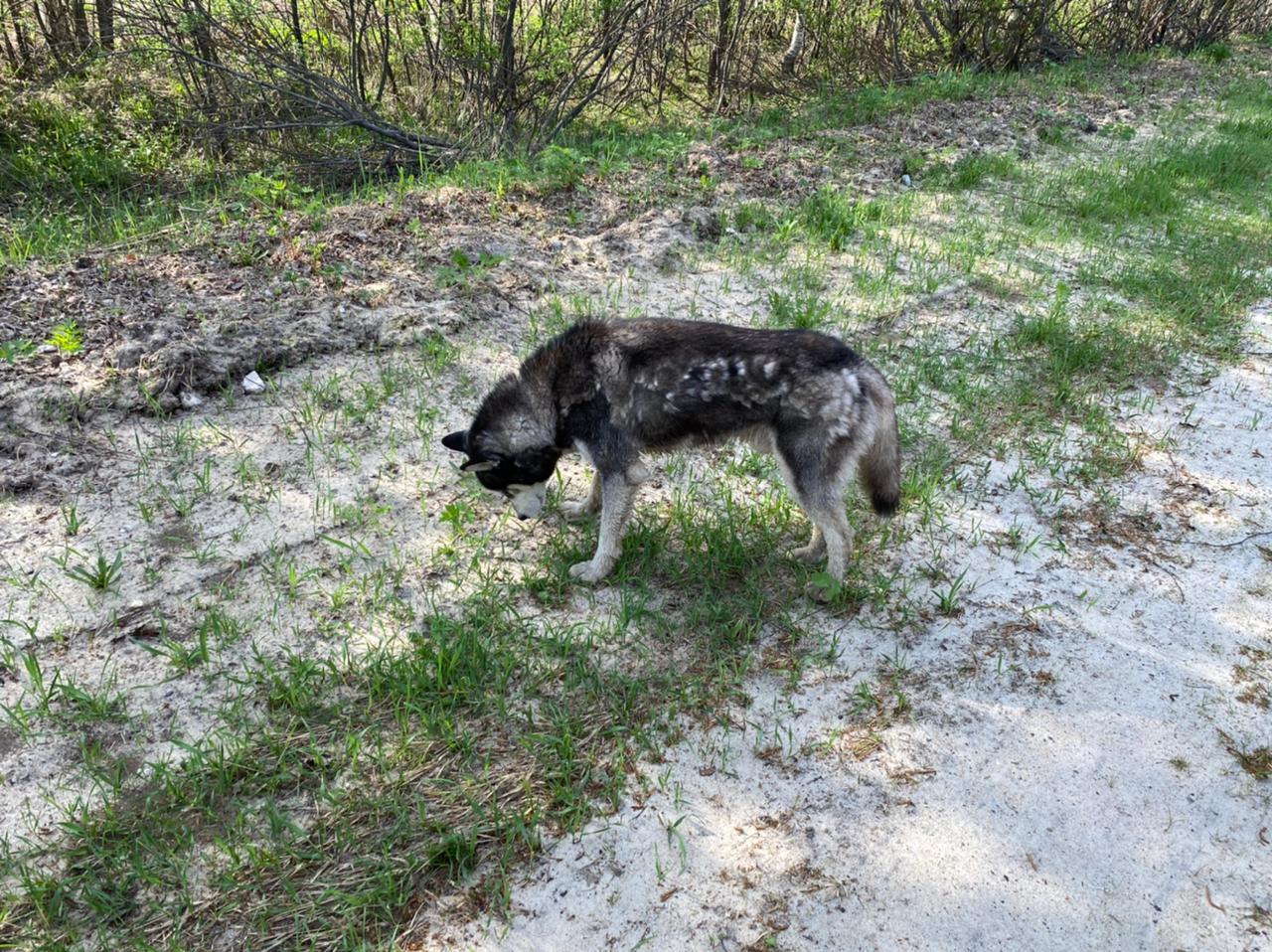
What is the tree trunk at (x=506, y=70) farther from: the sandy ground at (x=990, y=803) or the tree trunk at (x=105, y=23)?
the sandy ground at (x=990, y=803)

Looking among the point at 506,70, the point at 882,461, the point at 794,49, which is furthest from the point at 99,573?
the point at 794,49

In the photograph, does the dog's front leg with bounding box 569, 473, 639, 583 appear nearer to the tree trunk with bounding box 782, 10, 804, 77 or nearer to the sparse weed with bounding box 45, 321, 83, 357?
the sparse weed with bounding box 45, 321, 83, 357

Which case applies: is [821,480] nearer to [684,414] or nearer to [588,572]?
[684,414]

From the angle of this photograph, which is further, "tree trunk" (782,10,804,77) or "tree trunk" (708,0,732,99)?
"tree trunk" (782,10,804,77)

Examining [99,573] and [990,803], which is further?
[99,573]

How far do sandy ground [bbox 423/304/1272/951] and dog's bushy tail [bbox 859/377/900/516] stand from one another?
27.6 inches

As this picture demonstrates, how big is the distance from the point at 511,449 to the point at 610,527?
69cm

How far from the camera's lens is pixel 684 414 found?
445 centimetres

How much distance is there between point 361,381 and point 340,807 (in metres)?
3.39

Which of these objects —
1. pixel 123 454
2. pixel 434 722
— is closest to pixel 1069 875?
pixel 434 722

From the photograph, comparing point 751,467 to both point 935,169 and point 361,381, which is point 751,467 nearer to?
point 361,381

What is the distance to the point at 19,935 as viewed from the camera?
2.81 meters

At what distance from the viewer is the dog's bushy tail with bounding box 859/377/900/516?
4.24 m

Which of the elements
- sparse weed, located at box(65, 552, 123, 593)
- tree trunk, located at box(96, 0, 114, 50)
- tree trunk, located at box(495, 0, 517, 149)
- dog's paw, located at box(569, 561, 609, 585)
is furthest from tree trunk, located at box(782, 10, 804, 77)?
sparse weed, located at box(65, 552, 123, 593)
